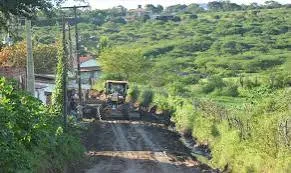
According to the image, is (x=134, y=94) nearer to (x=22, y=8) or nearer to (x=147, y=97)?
(x=147, y=97)

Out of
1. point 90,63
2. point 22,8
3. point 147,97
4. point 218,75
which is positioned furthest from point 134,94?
point 22,8

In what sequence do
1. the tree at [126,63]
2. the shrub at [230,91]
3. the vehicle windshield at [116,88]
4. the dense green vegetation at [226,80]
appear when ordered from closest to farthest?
1. the dense green vegetation at [226,80]
2. the vehicle windshield at [116,88]
3. the shrub at [230,91]
4. the tree at [126,63]

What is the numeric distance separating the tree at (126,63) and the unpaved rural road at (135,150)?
26.9 m

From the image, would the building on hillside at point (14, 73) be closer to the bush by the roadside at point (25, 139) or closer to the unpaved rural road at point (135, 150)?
the unpaved rural road at point (135, 150)

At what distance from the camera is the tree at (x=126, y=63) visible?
226 feet

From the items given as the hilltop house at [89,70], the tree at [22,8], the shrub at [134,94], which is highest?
the tree at [22,8]

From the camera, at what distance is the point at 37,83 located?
1687 inches

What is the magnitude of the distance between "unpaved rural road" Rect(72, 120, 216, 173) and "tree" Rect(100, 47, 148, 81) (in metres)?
26.9

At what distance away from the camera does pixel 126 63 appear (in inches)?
2724

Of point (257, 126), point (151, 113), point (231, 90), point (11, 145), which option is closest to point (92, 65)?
point (231, 90)

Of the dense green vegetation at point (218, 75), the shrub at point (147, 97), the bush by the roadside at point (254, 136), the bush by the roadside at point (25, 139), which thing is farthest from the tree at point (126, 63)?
the bush by the roadside at point (25, 139)

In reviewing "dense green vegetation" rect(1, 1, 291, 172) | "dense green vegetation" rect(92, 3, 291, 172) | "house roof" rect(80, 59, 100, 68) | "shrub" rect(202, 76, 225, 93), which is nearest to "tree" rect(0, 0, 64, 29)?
"dense green vegetation" rect(1, 1, 291, 172)

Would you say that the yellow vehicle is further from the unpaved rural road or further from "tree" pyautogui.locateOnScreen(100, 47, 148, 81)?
"tree" pyautogui.locateOnScreen(100, 47, 148, 81)

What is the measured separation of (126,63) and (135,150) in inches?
1560
